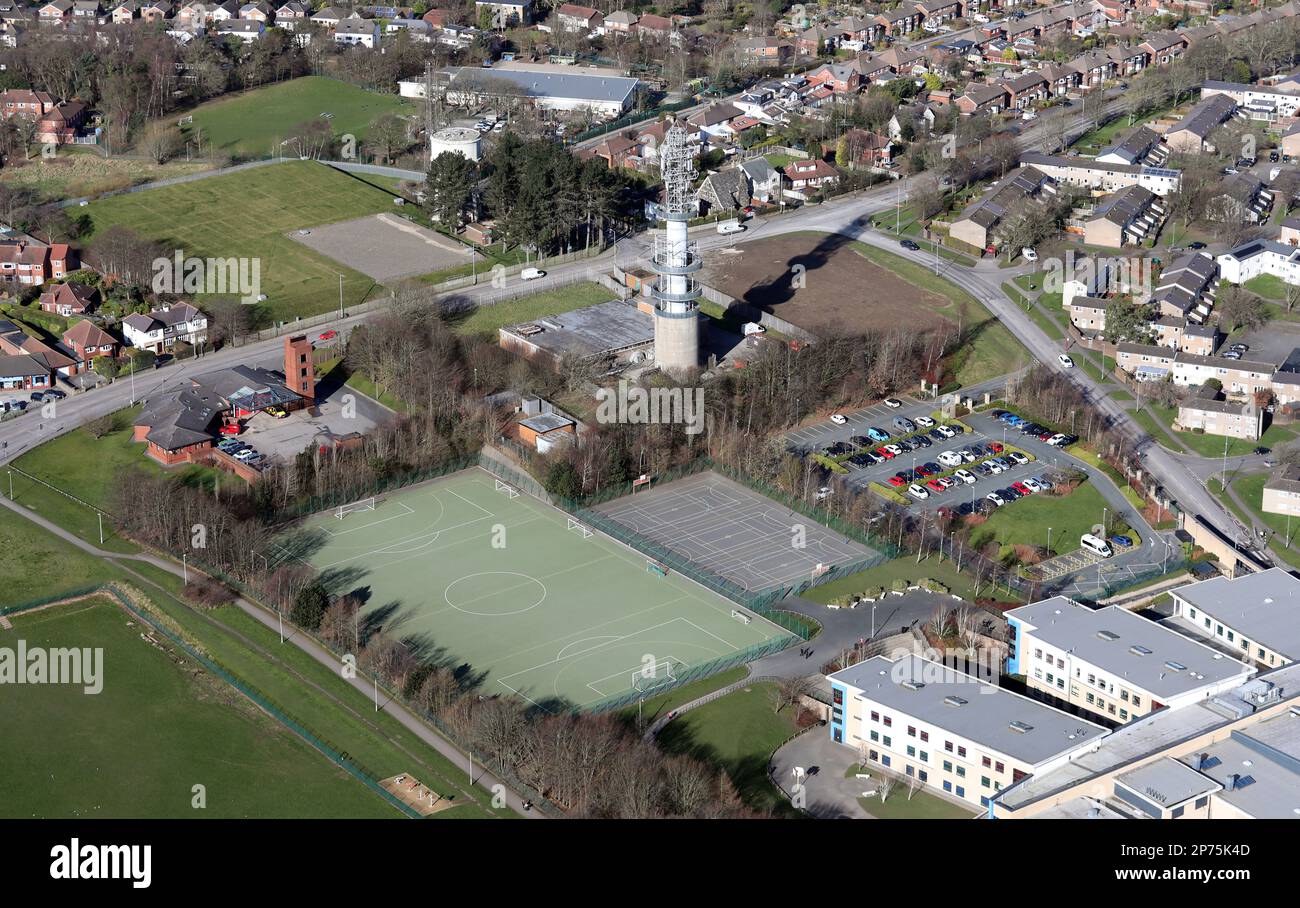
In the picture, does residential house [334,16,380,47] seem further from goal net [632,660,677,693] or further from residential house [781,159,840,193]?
goal net [632,660,677,693]

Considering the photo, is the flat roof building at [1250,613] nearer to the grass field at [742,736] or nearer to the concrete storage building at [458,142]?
the grass field at [742,736]

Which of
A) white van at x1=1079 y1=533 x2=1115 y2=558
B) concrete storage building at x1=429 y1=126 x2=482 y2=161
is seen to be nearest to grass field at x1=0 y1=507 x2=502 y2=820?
white van at x1=1079 y1=533 x2=1115 y2=558

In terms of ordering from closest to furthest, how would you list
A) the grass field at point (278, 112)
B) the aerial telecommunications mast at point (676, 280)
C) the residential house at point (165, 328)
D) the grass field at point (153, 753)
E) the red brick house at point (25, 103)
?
the grass field at point (153, 753), the aerial telecommunications mast at point (676, 280), the residential house at point (165, 328), the red brick house at point (25, 103), the grass field at point (278, 112)

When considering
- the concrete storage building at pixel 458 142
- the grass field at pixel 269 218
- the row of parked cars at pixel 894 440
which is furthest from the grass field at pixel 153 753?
the concrete storage building at pixel 458 142

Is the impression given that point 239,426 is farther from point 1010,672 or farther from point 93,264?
point 1010,672

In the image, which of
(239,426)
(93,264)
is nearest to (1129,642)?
(239,426)
